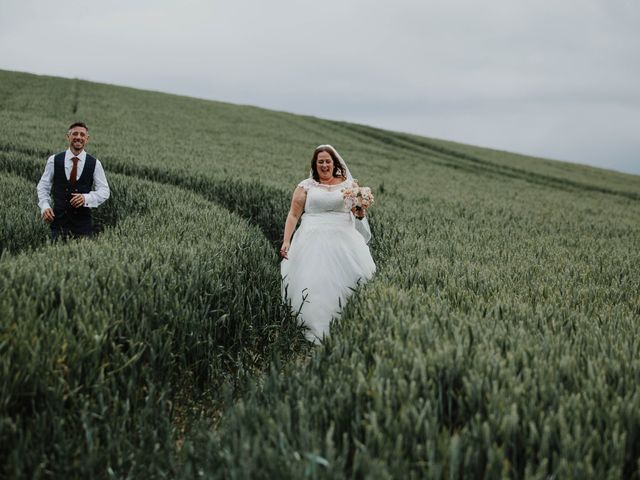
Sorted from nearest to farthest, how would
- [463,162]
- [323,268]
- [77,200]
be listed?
[323,268] → [77,200] → [463,162]

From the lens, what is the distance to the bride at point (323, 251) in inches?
235

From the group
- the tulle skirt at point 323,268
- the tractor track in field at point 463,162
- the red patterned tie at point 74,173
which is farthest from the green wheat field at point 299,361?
the tractor track in field at point 463,162

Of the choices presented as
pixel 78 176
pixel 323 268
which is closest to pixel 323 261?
pixel 323 268

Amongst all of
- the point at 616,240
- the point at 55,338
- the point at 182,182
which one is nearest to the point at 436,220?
the point at 616,240

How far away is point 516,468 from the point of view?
2.14 meters

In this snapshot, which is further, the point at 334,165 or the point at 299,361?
the point at 334,165

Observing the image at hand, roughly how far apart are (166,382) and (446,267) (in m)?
3.26

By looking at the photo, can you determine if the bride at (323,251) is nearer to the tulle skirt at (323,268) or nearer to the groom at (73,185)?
the tulle skirt at (323,268)

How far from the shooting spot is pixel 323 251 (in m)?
6.14

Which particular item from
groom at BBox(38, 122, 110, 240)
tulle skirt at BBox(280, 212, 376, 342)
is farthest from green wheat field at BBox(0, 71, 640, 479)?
groom at BBox(38, 122, 110, 240)

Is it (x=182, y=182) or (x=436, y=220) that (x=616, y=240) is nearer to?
(x=436, y=220)

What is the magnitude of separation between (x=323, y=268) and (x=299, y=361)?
59.7 inches

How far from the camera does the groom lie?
6543 mm

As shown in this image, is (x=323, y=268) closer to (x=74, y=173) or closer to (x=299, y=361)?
(x=299, y=361)
